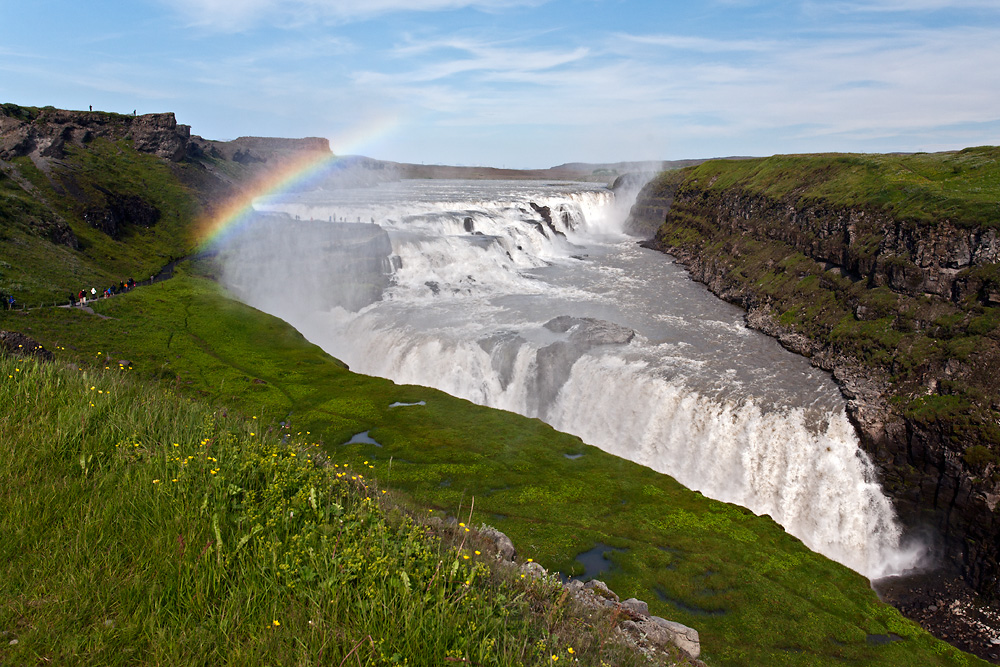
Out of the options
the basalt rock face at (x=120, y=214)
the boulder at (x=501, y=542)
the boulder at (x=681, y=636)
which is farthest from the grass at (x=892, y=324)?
the basalt rock face at (x=120, y=214)

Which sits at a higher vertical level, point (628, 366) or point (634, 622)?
point (628, 366)

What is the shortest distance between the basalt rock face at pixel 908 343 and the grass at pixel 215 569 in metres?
25.0

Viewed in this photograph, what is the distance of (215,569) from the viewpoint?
5734 millimetres

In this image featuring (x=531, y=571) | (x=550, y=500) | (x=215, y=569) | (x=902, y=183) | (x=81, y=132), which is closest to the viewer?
(x=215, y=569)

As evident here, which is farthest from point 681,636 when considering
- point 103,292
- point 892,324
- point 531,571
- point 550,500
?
point 103,292

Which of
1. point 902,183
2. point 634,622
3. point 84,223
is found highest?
point 902,183

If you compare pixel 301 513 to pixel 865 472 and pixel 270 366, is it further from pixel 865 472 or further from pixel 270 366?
pixel 270 366

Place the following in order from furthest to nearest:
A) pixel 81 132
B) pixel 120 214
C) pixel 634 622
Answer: pixel 81 132, pixel 120 214, pixel 634 622

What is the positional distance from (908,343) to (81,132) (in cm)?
11146

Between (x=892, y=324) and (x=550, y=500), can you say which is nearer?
(x=550, y=500)

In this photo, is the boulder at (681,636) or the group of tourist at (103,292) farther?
the group of tourist at (103,292)

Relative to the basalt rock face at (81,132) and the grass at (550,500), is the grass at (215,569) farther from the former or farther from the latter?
the basalt rock face at (81,132)

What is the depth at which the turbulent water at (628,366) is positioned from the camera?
88.3ft

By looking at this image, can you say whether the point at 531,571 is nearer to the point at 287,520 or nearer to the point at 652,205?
the point at 287,520
